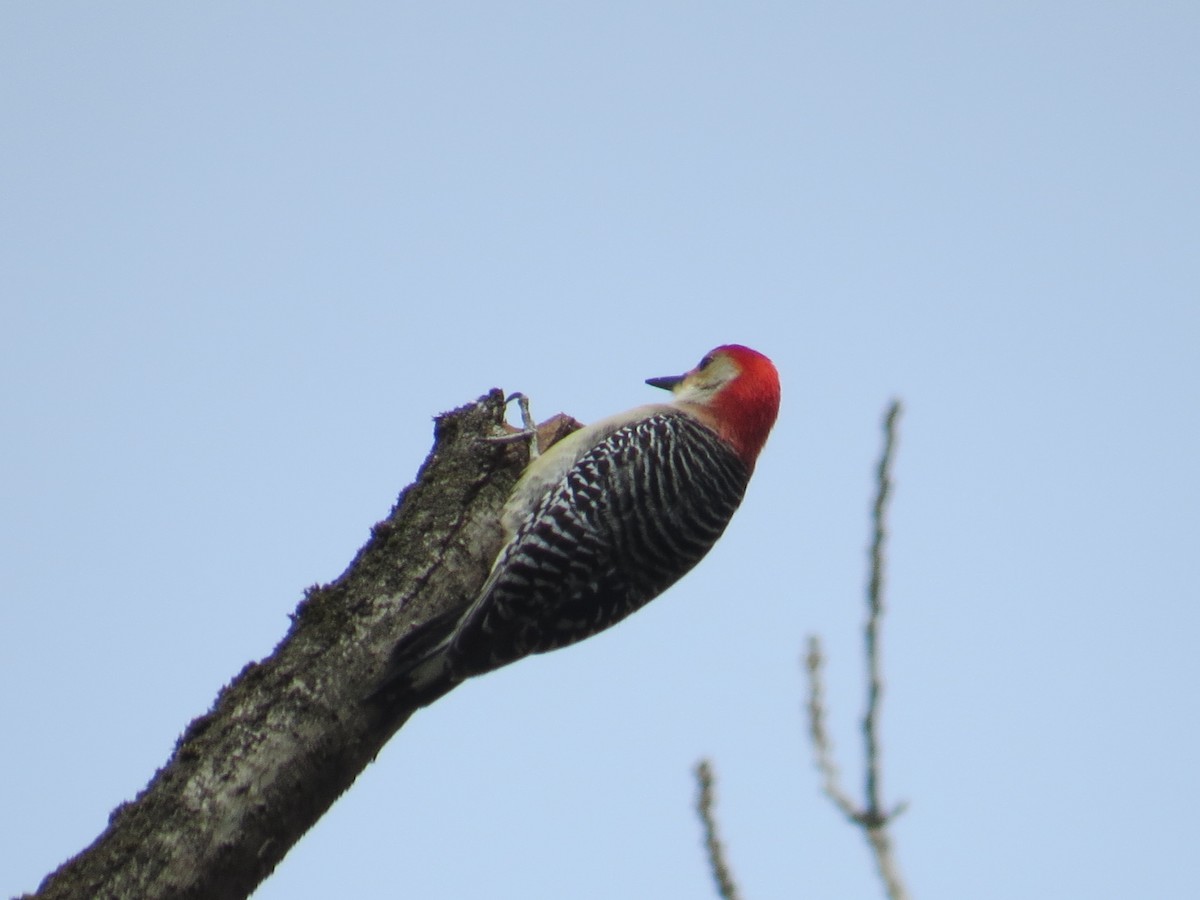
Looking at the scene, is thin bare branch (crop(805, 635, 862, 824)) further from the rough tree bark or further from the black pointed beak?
the black pointed beak

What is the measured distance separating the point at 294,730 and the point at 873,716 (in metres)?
3.43

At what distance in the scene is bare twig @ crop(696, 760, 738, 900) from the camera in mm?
1943

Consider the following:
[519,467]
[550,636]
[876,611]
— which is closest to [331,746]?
[550,636]

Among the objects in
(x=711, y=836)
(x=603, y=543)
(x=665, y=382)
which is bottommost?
(x=711, y=836)

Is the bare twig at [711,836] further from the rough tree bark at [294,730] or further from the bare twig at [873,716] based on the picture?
the rough tree bark at [294,730]

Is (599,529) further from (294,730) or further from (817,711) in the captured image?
(817,711)

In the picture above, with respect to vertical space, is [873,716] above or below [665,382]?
below

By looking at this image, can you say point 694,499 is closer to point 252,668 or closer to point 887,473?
point 252,668

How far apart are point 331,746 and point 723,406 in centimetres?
347

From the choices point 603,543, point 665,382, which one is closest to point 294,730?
point 603,543

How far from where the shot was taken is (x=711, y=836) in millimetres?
1980

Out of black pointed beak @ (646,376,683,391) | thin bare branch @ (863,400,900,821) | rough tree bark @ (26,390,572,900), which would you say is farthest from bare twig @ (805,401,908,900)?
black pointed beak @ (646,376,683,391)

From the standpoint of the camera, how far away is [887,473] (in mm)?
2000

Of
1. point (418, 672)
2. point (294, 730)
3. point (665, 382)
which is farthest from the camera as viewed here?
point (665, 382)
